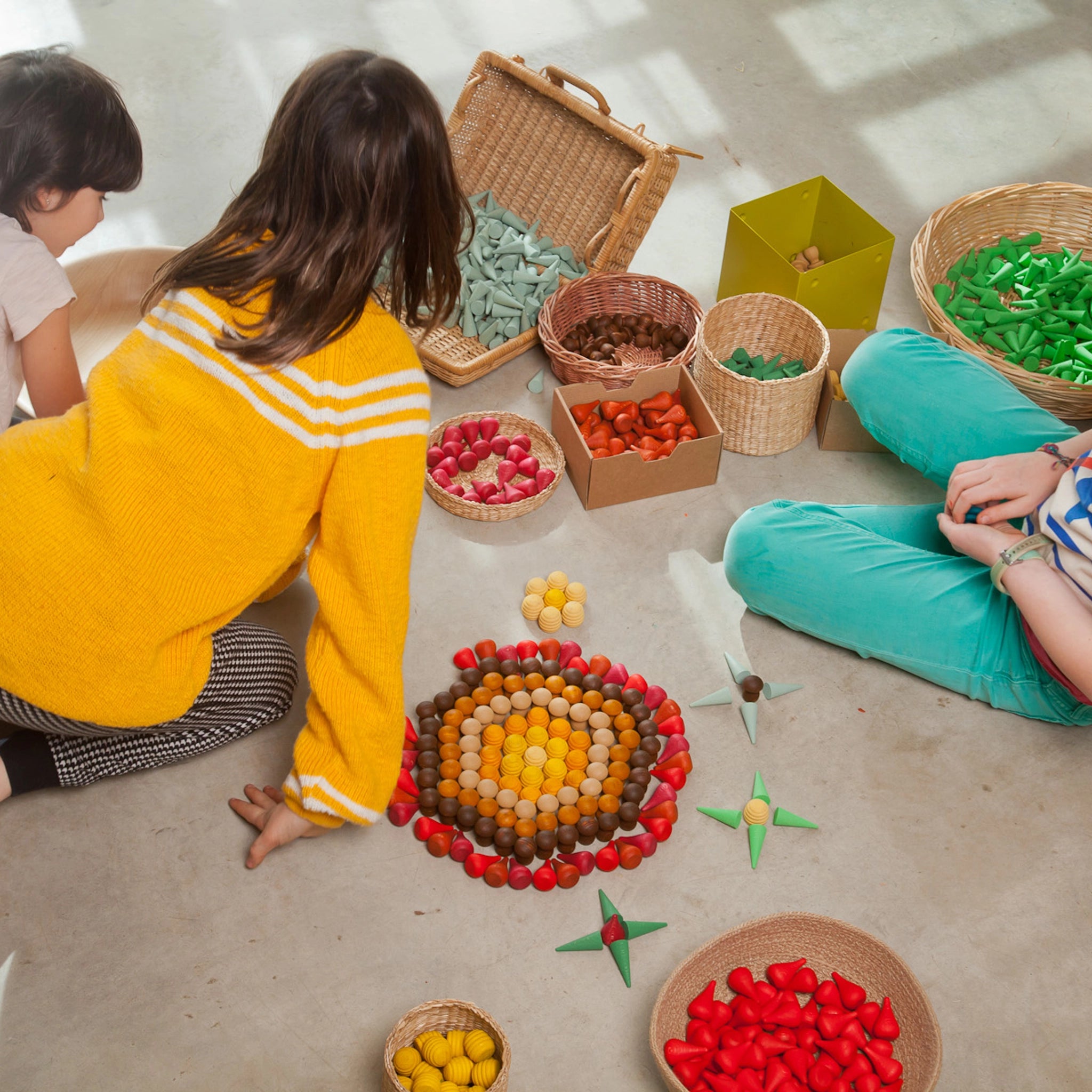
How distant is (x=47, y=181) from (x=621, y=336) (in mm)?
1215

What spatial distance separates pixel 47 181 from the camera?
1.47 m

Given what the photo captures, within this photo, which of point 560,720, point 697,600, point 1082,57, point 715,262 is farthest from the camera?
point 1082,57

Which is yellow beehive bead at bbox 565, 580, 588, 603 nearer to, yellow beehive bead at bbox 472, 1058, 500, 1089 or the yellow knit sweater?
the yellow knit sweater

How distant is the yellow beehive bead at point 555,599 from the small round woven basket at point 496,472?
0.20 m

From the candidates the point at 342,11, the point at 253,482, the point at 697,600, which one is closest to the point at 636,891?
the point at 697,600

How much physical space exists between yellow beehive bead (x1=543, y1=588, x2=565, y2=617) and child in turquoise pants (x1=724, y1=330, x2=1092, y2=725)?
0.98 ft

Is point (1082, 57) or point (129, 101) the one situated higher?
point (129, 101)

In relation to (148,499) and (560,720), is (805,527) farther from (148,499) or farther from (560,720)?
(148,499)

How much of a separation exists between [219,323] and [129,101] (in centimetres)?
227

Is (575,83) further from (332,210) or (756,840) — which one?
(756,840)

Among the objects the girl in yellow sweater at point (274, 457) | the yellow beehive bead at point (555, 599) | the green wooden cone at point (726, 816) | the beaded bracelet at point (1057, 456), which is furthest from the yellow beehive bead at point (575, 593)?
the beaded bracelet at point (1057, 456)

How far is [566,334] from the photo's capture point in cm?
239

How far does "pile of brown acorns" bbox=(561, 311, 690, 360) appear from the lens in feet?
7.70

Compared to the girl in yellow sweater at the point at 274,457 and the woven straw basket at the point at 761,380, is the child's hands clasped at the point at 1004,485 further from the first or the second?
the girl in yellow sweater at the point at 274,457
